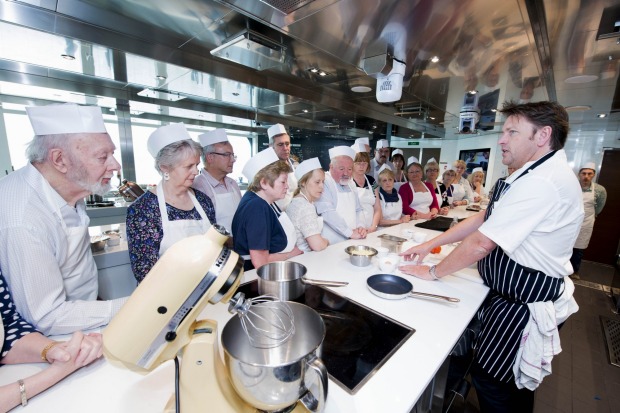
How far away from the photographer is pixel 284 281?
43.4 inches

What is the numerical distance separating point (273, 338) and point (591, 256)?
7.20 metres

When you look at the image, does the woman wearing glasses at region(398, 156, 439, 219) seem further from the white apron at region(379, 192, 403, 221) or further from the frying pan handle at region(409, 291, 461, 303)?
the frying pan handle at region(409, 291, 461, 303)

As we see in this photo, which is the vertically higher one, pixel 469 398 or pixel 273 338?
pixel 273 338

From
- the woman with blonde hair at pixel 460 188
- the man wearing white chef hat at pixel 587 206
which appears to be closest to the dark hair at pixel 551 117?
the man wearing white chef hat at pixel 587 206

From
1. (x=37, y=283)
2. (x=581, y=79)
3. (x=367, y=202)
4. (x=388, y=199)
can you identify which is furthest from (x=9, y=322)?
(x=581, y=79)

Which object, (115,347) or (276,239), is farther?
(276,239)

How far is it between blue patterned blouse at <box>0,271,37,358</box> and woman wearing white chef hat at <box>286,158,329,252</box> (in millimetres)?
1351

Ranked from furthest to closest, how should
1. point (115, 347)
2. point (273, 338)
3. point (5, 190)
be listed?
point (5, 190), point (273, 338), point (115, 347)

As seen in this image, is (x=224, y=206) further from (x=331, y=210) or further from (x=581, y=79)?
(x=581, y=79)

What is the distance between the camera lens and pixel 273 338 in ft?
2.47

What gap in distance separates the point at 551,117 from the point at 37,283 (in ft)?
6.95

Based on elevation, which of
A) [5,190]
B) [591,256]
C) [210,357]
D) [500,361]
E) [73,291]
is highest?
[5,190]

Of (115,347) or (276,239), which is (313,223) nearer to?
(276,239)

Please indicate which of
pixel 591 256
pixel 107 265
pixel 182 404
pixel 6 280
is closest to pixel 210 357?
pixel 182 404
